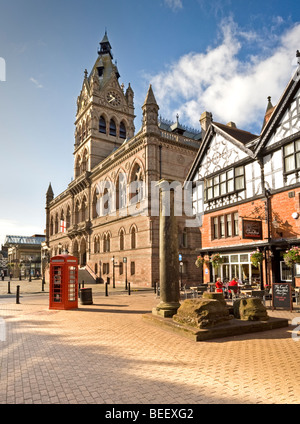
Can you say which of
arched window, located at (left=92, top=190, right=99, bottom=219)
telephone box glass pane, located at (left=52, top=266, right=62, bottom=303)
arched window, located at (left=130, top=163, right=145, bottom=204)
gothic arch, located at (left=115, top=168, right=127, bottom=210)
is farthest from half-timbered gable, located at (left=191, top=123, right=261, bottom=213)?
arched window, located at (left=92, top=190, right=99, bottom=219)

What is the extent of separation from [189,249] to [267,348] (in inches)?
940

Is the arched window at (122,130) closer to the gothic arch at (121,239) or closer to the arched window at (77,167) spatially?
the arched window at (77,167)

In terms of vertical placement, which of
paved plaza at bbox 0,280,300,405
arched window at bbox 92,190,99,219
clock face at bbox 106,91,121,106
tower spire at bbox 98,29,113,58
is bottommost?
paved plaza at bbox 0,280,300,405

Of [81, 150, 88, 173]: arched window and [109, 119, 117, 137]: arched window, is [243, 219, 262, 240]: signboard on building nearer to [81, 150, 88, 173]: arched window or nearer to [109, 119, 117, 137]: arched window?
[81, 150, 88, 173]: arched window

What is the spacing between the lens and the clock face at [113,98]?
48.2m

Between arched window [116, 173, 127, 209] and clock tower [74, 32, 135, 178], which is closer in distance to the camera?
arched window [116, 173, 127, 209]

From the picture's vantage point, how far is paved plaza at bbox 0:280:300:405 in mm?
4570

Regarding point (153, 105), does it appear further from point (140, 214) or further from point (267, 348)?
point (267, 348)

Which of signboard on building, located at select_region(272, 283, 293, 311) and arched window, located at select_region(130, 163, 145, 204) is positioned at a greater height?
arched window, located at select_region(130, 163, 145, 204)

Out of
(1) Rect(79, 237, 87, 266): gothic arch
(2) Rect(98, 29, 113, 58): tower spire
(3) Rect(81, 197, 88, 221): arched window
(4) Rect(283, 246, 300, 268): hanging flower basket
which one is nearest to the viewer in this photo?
(4) Rect(283, 246, 300, 268): hanging flower basket

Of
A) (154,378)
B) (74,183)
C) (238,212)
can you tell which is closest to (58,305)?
(154,378)

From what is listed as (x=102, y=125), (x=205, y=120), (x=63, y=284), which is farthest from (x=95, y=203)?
(x=63, y=284)

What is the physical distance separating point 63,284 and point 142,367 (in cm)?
942

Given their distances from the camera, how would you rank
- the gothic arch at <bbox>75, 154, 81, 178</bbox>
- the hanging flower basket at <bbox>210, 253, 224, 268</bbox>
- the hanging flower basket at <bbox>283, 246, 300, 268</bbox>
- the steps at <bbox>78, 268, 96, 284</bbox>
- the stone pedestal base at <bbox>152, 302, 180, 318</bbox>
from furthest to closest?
1. the gothic arch at <bbox>75, 154, 81, 178</bbox>
2. the steps at <bbox>78, 268, 96, 284</bbox>
3. the hanging flower basket at <bbox>210, 253, 224, 268</bbox>
4. the hanging flower basket at <bbox>283, 246, 300, 268</bbox>
5. the stone pedestal base at <bbox>152, 302, 180, 318</bbox>
